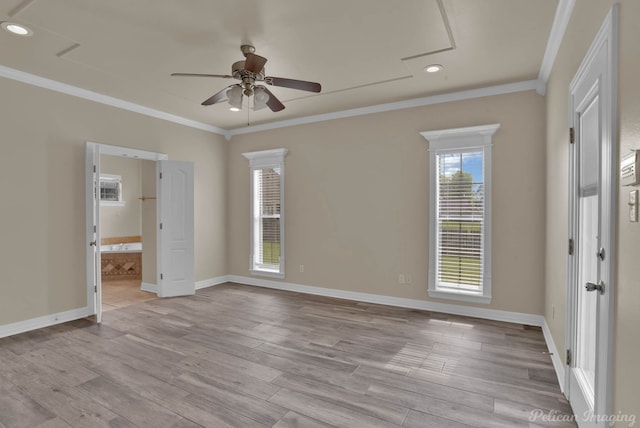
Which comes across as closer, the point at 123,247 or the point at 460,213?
the point at 460,213

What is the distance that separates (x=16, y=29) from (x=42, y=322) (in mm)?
3114

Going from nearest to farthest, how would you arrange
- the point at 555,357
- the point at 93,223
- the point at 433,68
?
the point at 555,357 < the point at 433,68 < the point at 93,223

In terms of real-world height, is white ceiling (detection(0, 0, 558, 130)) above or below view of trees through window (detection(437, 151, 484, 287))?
above

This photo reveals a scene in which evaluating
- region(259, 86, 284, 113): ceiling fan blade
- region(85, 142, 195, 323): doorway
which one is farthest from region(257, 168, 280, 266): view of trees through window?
region(259, 86, 284, 113): ceiling fan blade

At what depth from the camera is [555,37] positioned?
2.96 meters

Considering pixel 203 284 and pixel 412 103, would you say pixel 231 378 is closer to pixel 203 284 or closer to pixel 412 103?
pixel 203 284

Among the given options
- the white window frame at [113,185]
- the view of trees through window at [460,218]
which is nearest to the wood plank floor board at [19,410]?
the view of trees through window at [460,218]

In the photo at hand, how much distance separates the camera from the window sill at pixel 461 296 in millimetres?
4289

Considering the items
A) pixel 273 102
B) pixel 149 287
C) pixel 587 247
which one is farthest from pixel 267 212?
pixel 587 247

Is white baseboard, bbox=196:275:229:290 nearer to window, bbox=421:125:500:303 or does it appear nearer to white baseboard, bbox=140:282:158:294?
white baseboard, bbox=140:282:158:294

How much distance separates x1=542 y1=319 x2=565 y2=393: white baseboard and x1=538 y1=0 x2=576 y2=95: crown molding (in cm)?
263

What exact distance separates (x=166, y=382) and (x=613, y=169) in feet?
10.5

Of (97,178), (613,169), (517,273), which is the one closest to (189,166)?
(97,178)

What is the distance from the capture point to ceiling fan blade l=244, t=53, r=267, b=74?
9.26ft
